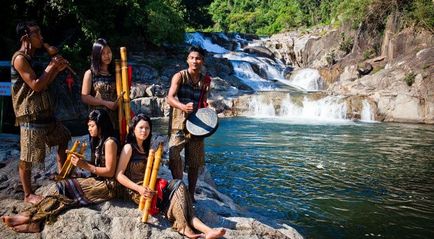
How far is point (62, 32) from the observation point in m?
20.4

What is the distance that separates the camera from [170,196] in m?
3.50

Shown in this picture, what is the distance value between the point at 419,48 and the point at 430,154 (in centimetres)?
1331

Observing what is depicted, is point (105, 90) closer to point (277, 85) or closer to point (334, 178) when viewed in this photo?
point (334, 178)

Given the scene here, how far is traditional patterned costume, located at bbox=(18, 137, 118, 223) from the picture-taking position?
3.36 meters

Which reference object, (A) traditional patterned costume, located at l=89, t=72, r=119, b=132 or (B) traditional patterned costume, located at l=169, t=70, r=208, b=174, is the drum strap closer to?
(B) traditional patterned costume, located at l=169, t=70, r=208, b=174

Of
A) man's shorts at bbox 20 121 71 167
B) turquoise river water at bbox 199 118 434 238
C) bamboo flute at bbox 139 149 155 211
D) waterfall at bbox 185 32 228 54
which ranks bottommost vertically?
turquoise river water at bbox 199 118 434 238

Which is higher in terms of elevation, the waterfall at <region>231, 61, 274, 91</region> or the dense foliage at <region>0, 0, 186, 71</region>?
the dense foliage at <region>0, 0, 186, 71</region>

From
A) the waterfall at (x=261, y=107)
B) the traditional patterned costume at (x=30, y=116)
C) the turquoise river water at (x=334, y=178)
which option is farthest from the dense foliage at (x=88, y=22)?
the traditional patterned costume at (x=30, y=116)

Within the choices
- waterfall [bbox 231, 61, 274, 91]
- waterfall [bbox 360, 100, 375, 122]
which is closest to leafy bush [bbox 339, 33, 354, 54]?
waterfall [bbox 231, 61, 274, 91]

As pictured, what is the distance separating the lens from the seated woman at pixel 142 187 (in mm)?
3377

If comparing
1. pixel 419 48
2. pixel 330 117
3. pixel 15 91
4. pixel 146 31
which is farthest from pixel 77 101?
pixel 419 48

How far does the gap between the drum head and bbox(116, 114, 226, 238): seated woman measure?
553mm

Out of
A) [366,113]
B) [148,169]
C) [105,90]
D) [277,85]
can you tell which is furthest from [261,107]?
[148,169]

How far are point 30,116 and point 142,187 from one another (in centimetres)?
142
